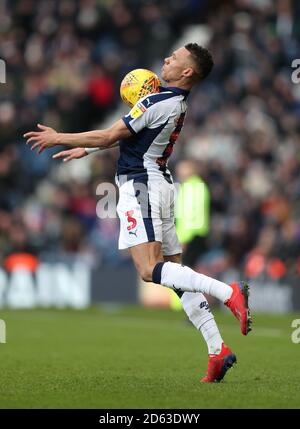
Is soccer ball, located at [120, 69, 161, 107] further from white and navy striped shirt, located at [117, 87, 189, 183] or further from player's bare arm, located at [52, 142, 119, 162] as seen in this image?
player's bare arm, located at [52, 142, 119, 162]

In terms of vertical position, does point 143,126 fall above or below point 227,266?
above

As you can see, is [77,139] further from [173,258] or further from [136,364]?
[136,364]

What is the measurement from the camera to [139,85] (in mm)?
7930

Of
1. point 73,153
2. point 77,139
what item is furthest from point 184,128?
point 77,139

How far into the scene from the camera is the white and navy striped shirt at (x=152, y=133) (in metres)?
7.66

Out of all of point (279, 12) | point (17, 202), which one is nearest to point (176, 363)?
point (17, 202)

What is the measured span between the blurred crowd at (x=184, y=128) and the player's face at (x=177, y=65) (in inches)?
342

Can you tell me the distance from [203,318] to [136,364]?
4.63ft

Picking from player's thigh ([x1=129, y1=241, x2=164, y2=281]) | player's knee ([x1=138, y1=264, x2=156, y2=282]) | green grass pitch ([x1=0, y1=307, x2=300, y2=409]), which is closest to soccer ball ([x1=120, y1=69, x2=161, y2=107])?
player's thigh ([x1=129, y1=241, x2=164, y2=281])

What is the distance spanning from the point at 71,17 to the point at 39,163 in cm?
385

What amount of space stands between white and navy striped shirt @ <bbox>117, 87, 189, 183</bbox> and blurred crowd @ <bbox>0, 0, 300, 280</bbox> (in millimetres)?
8597

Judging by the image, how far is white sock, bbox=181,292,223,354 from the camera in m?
7.81

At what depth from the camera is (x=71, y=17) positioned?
22.7 meters
